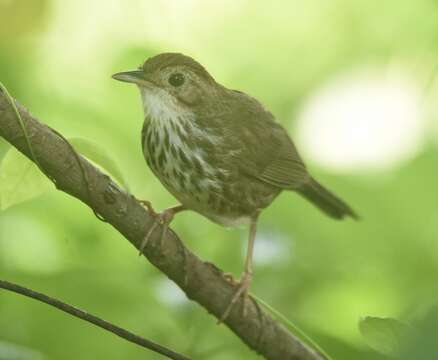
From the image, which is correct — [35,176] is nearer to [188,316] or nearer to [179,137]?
[188,316]

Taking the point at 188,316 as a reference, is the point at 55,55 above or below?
above

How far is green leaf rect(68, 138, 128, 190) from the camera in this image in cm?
252

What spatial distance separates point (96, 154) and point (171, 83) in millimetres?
1252

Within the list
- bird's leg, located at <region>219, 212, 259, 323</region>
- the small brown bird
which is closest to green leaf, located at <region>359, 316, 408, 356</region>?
bird's leg, located at <region>219, 212, 259, 323</region>

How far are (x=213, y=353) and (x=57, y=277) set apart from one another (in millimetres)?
514

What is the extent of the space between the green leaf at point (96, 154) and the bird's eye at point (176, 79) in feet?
4.03

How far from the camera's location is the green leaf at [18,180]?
2.43 metres

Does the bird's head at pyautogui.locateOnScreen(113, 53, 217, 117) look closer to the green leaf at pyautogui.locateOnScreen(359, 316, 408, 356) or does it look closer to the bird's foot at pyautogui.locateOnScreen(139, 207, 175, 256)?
the bird's foot at pyautogui.locateOnScreen(139, 207, 175, 256)

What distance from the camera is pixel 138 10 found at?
7.04m

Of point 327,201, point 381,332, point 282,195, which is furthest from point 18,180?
point 282,195

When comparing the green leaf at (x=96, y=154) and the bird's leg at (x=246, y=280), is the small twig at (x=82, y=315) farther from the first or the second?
the bird's leg at (x=246, y=280)

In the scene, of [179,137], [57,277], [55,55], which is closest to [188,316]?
[57,277]

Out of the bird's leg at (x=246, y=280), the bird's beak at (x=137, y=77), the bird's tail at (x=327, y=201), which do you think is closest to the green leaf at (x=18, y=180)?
the bird's leg at (x=246, y=280)

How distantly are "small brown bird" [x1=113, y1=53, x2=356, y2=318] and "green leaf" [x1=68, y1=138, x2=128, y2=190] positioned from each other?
0.87 m
